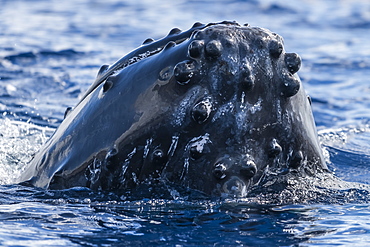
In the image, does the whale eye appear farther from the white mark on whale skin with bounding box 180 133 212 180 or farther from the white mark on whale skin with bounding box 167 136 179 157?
the white mark on whale skin with bounding box 167 136 179 157

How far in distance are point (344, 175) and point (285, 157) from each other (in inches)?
111

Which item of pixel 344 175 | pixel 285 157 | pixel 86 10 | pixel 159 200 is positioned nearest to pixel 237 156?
pixel 285 157

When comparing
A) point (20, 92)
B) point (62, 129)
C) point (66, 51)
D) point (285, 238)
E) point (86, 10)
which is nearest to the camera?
point (285, 238)

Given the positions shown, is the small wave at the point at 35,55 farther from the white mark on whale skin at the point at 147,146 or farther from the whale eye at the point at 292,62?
the whale eye at the point at 292,62

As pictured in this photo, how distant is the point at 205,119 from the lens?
4.62 metres

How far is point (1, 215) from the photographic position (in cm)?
509

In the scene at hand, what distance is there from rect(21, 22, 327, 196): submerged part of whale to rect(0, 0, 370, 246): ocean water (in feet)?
0.81

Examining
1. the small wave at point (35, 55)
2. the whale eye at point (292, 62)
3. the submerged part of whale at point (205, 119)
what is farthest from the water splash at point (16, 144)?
the small wave at point (35, 55)

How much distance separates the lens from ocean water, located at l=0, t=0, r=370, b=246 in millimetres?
4742

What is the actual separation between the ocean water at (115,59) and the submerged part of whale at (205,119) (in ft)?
0.81

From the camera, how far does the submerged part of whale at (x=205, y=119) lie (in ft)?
15.2

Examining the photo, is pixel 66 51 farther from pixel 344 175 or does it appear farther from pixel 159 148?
pixel 159 148

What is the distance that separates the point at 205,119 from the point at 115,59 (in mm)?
12121

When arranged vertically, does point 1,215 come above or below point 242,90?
below
